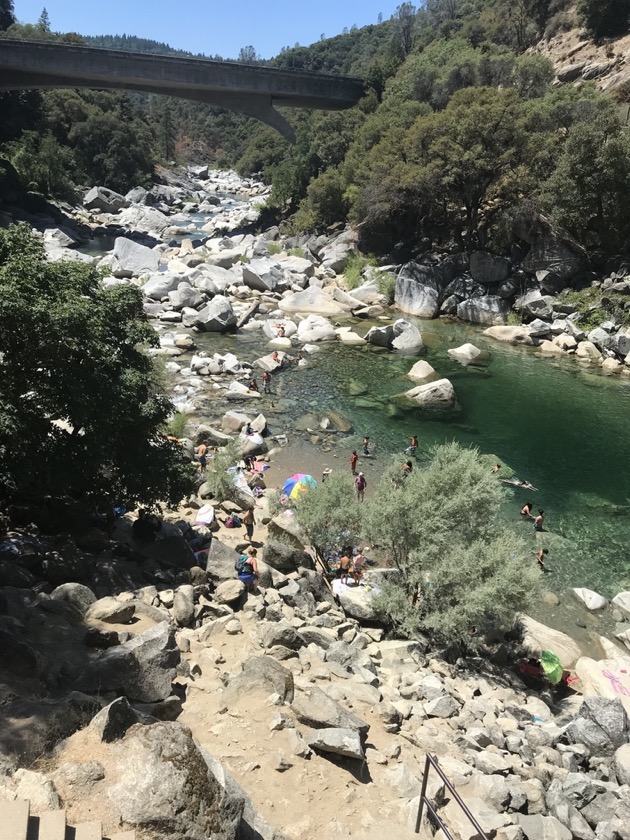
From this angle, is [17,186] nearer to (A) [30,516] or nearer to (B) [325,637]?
(A) [30,516]

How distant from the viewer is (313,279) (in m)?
42.5

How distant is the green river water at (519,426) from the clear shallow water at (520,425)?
0.14ft

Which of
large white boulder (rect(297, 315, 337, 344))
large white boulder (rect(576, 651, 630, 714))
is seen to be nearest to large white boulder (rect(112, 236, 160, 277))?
large white boulder (rect(297, 315, 337, 344))

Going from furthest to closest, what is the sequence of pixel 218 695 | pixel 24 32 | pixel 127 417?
pixel 24 32 < pixel 127 417 < pixel 218 695

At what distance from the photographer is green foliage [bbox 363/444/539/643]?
10.7m

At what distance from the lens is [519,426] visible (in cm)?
2272

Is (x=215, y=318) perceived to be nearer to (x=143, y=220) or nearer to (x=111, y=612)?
(x=111, y=612)

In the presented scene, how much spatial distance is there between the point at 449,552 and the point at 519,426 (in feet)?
42.1

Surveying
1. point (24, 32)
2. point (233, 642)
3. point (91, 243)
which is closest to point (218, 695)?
point (233, 642)

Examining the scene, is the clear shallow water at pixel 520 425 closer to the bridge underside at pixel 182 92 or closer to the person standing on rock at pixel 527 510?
the person standing on rock at pixel 527 510

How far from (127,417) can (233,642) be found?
4826 mm

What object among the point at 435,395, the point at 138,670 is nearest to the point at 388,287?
the point at 435,395

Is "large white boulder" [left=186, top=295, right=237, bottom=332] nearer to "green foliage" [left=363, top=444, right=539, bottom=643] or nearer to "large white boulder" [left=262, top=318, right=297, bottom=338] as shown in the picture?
"large white boulder" [left=262, top=318, right=297, bottom=338]

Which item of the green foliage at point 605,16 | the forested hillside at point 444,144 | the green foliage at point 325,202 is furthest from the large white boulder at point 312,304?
the green foliage at point 605,16
